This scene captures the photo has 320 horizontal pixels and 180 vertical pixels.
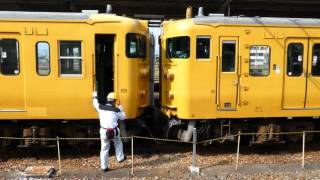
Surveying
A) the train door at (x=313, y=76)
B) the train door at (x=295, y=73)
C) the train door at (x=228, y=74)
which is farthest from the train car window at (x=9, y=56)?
the train door at (x=313, y=76)

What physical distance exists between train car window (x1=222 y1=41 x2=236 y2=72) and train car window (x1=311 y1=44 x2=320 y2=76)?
2.19 meters

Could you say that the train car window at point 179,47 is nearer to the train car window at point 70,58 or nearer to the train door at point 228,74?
the train door at point 228,74

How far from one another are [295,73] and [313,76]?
0.51 meters

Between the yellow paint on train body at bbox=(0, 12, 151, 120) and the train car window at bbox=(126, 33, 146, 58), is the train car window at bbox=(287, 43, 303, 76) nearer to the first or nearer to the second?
the train car window at bbox=(126, 33, 146, 58)

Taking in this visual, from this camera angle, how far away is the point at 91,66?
1007 centimetres

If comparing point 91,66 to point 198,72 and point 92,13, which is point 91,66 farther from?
point 198,72

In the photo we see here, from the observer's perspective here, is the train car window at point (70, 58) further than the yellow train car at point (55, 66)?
Yes

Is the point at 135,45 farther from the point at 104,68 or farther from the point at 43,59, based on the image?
the point at 43,59

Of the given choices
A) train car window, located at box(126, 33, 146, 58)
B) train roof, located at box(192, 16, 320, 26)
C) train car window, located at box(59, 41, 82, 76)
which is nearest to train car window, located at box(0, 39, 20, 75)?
train car window, located at box(59, 41, 82, 76)

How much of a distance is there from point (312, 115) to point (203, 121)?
9.65ft

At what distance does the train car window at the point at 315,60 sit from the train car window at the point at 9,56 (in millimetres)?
7563

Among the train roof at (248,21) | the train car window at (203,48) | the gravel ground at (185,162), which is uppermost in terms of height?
the train roof at (248,21)

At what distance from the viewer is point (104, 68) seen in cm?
1061

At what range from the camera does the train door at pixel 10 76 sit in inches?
389
